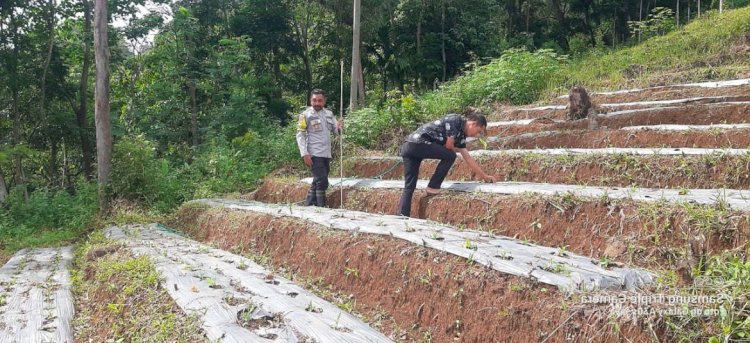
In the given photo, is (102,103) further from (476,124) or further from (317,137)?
(476,124)

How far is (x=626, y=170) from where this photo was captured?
5.66 metres

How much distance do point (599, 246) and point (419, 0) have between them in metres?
18.2

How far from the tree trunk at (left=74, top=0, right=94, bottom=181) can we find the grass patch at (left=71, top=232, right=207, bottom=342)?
483 inches

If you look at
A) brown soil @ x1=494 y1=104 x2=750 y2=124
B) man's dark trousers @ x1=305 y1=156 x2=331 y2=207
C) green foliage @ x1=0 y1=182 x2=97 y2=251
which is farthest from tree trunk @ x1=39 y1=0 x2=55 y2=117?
brown soil @ x1=494 y1=104 x2=750 y2=124

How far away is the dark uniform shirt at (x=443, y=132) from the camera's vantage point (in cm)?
612

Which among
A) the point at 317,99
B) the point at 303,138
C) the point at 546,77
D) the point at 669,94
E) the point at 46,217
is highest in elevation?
the point at 546,77

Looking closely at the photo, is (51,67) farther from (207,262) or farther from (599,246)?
(599,246)

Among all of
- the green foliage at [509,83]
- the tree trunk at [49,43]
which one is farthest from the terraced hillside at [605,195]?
the tree trunk at [49,43]

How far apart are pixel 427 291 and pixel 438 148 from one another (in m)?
2.34

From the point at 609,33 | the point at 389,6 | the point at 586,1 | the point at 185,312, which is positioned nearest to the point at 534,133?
the point at 185,312

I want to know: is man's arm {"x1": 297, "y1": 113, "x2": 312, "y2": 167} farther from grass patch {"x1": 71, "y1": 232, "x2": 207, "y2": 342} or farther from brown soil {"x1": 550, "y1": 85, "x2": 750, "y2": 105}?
brown soil {"x1": 550, "y1": 85, "x2": 750, "y2": 105}

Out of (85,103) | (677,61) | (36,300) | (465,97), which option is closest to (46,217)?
(36,300)

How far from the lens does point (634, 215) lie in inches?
165

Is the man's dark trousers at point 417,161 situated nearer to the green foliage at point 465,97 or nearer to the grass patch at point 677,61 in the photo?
the green foliage at point 465,97
